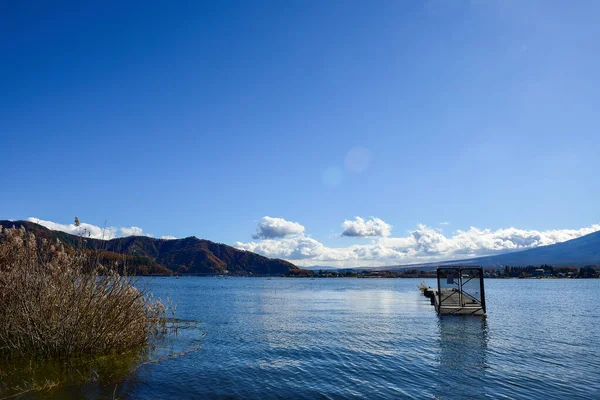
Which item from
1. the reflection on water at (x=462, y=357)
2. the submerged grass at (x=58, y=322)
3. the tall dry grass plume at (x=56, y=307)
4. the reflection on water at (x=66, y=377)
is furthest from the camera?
the reflection on water at (x=462, y=357)

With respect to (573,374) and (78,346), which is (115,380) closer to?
(78,346)

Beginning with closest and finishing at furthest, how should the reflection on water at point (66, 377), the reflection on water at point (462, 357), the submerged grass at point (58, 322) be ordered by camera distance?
the reflection on water at point (66, 377) < the submerged grass at point (58, 322) < the reflection on water at point (462, 357)

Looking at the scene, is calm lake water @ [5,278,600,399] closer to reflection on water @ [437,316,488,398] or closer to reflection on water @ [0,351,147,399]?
reflection on water @ [437,316,488,398]

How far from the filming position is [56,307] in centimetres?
1697

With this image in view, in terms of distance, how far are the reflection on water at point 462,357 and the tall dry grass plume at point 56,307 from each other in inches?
584

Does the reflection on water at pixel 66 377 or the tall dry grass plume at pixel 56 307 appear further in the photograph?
the tall dry grass plume at pixel 56 307

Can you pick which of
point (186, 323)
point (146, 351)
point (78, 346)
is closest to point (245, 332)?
point (186, 323)

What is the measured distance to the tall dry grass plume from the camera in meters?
16.7

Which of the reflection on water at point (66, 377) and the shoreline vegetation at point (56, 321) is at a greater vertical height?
the shoreline vegetation at point (56, 321)

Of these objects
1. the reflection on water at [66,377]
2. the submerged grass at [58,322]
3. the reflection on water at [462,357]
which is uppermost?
the submerged grass at [58,322]

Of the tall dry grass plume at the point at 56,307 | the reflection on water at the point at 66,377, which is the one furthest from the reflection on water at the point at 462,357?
the tall dry grass plume at the point at 56,307

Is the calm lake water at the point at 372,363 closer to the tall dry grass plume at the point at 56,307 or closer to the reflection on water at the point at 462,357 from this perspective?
the reflection on water at the point at 462,357

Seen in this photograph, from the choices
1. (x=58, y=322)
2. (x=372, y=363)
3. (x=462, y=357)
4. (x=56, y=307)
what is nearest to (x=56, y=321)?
(x=58, y=322)

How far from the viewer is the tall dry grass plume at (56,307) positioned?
1666 centimetres
